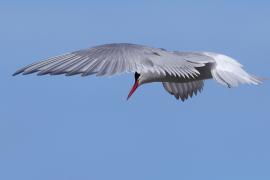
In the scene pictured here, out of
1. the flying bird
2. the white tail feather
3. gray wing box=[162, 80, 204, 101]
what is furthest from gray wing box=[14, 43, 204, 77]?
gray wing box=[162, 80, 204, 101]

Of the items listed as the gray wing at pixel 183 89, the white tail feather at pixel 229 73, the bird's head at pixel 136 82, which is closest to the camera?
the white tail feather at pixel 229 73

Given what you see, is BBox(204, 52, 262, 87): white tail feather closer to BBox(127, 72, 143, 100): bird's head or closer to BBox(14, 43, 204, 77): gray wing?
BBox(14, 43, 204, 77): gray wing

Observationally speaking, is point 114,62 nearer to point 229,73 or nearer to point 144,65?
point 144,65

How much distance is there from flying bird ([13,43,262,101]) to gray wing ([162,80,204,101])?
177cm

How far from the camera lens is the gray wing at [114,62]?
13.7 meters

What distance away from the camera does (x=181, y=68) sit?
1516 cm

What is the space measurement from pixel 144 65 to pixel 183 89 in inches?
212

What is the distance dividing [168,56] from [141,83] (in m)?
1.78

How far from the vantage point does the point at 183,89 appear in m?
19.6

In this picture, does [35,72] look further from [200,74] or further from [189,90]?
[189,90]

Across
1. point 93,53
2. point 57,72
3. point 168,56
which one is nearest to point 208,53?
point 168,56

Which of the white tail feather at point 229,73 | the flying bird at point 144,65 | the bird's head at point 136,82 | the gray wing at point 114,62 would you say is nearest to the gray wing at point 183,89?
the flying bird at point 144,65

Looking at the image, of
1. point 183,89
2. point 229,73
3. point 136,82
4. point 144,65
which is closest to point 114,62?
point 144,65

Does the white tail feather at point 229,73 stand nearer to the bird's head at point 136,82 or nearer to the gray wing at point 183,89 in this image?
the bird's head at point 136,82
